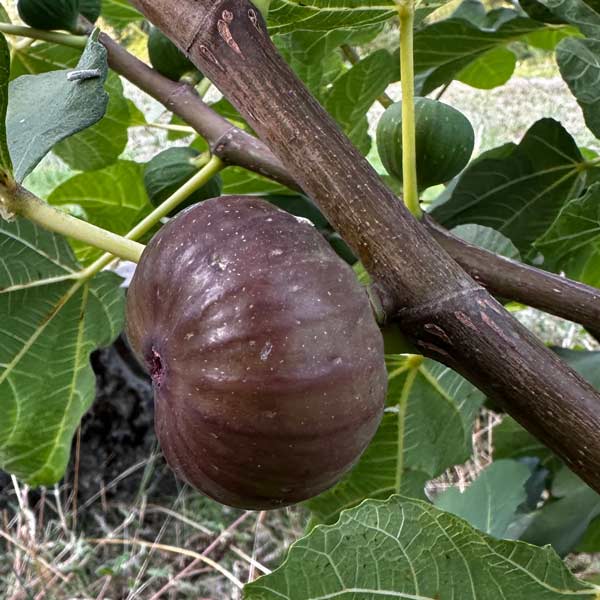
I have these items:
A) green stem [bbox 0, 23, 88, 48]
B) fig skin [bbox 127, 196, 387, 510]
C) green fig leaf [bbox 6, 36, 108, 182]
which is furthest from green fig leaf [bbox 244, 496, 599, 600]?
green stem [bbox 0, 23, 88, 48]

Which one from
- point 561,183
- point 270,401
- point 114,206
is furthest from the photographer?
point 114,206

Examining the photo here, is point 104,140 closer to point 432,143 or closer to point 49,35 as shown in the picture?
point 49,35

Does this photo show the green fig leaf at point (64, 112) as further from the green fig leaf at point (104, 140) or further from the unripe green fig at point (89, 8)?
the green fig leaf at point (104, 140)

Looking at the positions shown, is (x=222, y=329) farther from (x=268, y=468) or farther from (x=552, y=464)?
(x=552, y=464)

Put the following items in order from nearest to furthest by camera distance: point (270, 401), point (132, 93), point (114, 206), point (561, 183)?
point (270, 401) < point (561, 183) < point (114, 206) < point (132, 93)

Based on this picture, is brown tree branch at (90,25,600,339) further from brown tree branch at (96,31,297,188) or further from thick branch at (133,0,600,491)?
thick branch at (133,0,600,491)

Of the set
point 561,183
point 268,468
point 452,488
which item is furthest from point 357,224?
point 452,488

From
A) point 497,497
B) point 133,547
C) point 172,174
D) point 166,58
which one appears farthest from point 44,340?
point 133,547
